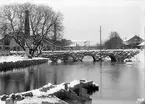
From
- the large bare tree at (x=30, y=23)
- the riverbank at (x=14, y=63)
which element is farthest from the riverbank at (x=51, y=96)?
the large bare tree at (x=30, y=23)

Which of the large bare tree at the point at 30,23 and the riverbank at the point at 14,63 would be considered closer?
the riverbank at the point at 14,63

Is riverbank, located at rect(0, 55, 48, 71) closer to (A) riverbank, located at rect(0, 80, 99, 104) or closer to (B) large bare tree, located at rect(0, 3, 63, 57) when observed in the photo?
(B) large bare tree, located at rect(0, 3, 63, 57)

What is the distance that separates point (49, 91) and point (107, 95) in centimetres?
450

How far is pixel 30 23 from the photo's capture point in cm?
5000

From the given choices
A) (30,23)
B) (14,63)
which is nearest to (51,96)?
(14,63)

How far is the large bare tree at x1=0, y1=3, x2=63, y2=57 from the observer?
48.4 m

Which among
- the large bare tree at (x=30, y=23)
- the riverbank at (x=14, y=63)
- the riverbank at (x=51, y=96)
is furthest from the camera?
the large bare tree at (x=30, y=23)

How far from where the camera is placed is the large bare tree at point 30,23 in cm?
4844

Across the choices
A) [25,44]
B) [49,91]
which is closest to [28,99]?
[49,91]

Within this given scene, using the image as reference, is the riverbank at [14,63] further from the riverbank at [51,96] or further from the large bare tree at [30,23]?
the riverbank at [51,96]

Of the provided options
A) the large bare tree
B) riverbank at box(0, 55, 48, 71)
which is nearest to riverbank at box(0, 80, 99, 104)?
riverbank at box(0, 55, 48, 71)

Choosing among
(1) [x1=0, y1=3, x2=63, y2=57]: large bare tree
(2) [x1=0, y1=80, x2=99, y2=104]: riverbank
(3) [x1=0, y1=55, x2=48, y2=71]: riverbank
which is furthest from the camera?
(1) [x1=0, y1=3, x2=63, y2=57]: large bare tree

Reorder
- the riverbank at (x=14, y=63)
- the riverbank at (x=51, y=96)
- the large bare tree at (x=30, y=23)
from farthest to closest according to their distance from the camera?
the large bare tree at (x=30, y=23) < the riverbank at (x=14, y=63) < the riverbank at (x=51, y=96)

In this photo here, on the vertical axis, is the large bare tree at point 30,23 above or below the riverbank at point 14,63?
above
